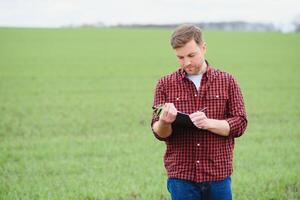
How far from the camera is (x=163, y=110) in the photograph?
3441 mm

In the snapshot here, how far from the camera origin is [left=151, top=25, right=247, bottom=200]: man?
370cm

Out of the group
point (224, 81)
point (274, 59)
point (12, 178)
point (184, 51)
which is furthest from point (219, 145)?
point (274, 59)

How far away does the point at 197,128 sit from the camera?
366 cm

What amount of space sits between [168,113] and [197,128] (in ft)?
1.10

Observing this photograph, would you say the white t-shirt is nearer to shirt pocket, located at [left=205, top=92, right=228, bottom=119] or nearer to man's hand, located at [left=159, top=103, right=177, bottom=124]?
shirt pocket, located at [left=205, top=92, right=228, bottom=119]

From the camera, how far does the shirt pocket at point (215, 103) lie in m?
3.72

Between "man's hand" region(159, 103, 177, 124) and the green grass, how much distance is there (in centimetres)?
315

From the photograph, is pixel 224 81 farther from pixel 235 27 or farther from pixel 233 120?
pixel 235 27

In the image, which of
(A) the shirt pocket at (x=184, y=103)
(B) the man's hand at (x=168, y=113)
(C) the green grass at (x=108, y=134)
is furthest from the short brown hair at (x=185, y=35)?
(C) the green grass at (x=108, y=134)

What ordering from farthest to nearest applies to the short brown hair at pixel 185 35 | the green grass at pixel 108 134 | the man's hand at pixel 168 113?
the green grass at pixel 108 134 → the short brown hair at pixel 185 35 → the man's hand at pixel 168 113

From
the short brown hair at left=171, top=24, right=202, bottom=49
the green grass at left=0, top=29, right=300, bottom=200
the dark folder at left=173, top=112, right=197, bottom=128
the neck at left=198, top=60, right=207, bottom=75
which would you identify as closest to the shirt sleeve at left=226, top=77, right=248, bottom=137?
the neck at left=198, top=60, right=207, bottom=75

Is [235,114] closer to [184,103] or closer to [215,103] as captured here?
[215,103]

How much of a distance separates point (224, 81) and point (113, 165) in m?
4.59

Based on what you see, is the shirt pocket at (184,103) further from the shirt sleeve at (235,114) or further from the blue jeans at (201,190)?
the blue jeans at (201,190)
